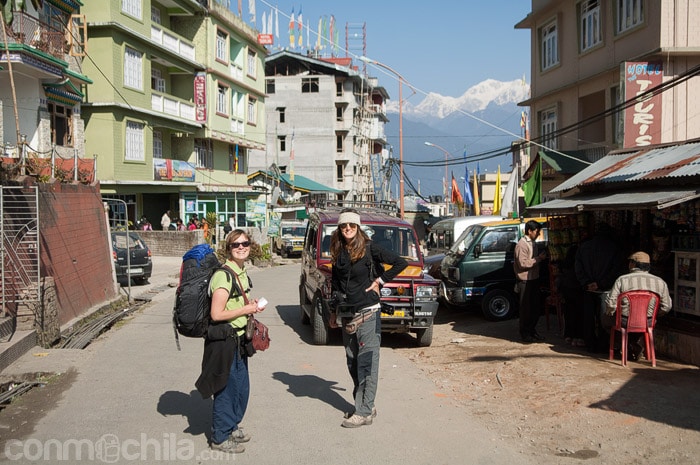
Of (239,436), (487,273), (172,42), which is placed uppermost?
(172,42)

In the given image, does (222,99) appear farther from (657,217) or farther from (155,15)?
(657,217)

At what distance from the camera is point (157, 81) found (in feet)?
110

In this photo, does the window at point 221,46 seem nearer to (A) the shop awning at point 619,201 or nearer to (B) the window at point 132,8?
(B) the window at point 132,8

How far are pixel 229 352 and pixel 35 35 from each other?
19.5 metres

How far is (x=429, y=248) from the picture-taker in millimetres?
20562

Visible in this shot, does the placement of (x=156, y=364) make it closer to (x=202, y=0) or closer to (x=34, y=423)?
(x=34, y=423)

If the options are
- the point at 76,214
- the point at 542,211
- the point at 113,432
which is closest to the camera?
the point at 113,432

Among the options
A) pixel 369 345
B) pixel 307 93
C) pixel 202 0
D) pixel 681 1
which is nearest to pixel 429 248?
pixel 681 1

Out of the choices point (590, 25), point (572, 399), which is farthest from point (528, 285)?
point (590, 25)

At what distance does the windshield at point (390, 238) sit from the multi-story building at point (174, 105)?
1905 centimetres

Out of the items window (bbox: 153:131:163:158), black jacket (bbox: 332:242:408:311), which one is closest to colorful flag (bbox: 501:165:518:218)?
black jacket (bbox: 332:242:408:311)

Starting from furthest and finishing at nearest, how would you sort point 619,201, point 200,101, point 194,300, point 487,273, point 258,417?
point 200,101 < point 487,273 < point 619,201 < point 258,417 < point 194,300

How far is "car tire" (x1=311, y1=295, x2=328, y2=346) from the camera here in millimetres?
10859

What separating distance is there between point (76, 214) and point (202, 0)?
2420 cm
